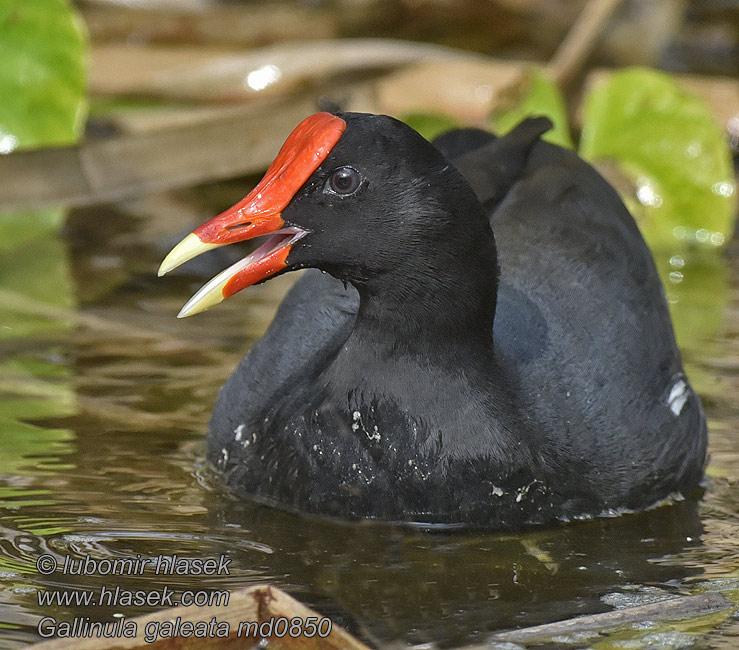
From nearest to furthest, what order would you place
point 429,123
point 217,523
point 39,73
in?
point 217,523, point 39,73, point 429,123

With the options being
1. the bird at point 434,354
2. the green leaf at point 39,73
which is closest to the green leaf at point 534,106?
the green leaf at point 39,73

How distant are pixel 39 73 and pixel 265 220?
272cm

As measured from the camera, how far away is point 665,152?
571 cm

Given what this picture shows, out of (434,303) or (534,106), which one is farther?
(534,106)

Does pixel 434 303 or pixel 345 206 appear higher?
pixel 345 206

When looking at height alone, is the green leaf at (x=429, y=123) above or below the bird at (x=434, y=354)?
above

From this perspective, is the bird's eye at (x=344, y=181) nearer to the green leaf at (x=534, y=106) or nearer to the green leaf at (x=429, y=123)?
the green leaf at (x=429, y=123)

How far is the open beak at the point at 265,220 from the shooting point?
111 inches

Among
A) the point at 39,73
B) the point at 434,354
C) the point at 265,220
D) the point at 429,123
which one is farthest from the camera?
the point at 429,123

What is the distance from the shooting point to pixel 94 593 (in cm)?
273

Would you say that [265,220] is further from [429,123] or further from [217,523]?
[429,123]

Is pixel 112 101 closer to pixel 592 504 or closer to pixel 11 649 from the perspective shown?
pixel 592 504

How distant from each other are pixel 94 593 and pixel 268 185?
85 cm

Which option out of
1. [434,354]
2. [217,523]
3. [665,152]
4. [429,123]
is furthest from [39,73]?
[434,354]
